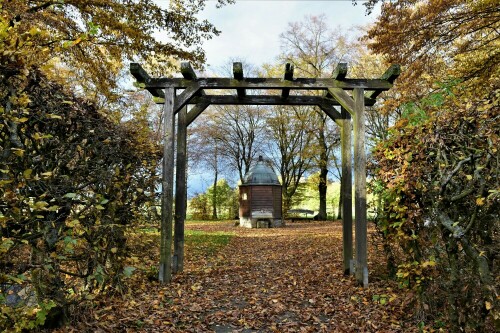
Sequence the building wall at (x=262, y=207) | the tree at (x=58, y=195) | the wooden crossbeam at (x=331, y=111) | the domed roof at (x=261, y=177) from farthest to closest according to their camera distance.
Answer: the domed roof at (x=261, y=177), the building wall at (x=262, y=207), the wooden crossbeam at (x=331, y=111), the tree at (x=58, y=195)

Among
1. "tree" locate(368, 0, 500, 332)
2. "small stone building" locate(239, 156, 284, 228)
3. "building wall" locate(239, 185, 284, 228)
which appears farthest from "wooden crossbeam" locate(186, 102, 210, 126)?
"building wall" locate(239, 185, 284, 228)

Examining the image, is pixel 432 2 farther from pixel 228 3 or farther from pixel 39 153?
pixel 39 153

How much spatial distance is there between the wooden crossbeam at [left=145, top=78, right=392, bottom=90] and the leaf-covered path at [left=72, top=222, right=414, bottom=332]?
10.0ft

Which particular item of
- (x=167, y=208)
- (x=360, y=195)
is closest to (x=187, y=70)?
(x=167, y=208)

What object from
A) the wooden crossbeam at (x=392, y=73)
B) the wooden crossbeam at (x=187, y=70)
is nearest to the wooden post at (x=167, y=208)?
the wooden crossbeam at (x=187, y=70)

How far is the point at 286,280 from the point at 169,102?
4.10 metres

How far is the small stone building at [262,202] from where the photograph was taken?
76.2 ft

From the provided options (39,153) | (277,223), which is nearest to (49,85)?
(39,153)

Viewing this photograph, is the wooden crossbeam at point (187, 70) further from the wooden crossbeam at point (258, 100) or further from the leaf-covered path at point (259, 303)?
the leaf-covered path at point (259, 303)

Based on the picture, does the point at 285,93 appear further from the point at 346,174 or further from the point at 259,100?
the point at 346,174

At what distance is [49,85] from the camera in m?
3.73

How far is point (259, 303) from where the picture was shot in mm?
5477

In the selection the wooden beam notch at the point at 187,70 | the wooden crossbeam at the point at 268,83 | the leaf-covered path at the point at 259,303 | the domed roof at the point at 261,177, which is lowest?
the leaf-covered path at the point at 259,303

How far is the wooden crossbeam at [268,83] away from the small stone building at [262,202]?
1682cm
